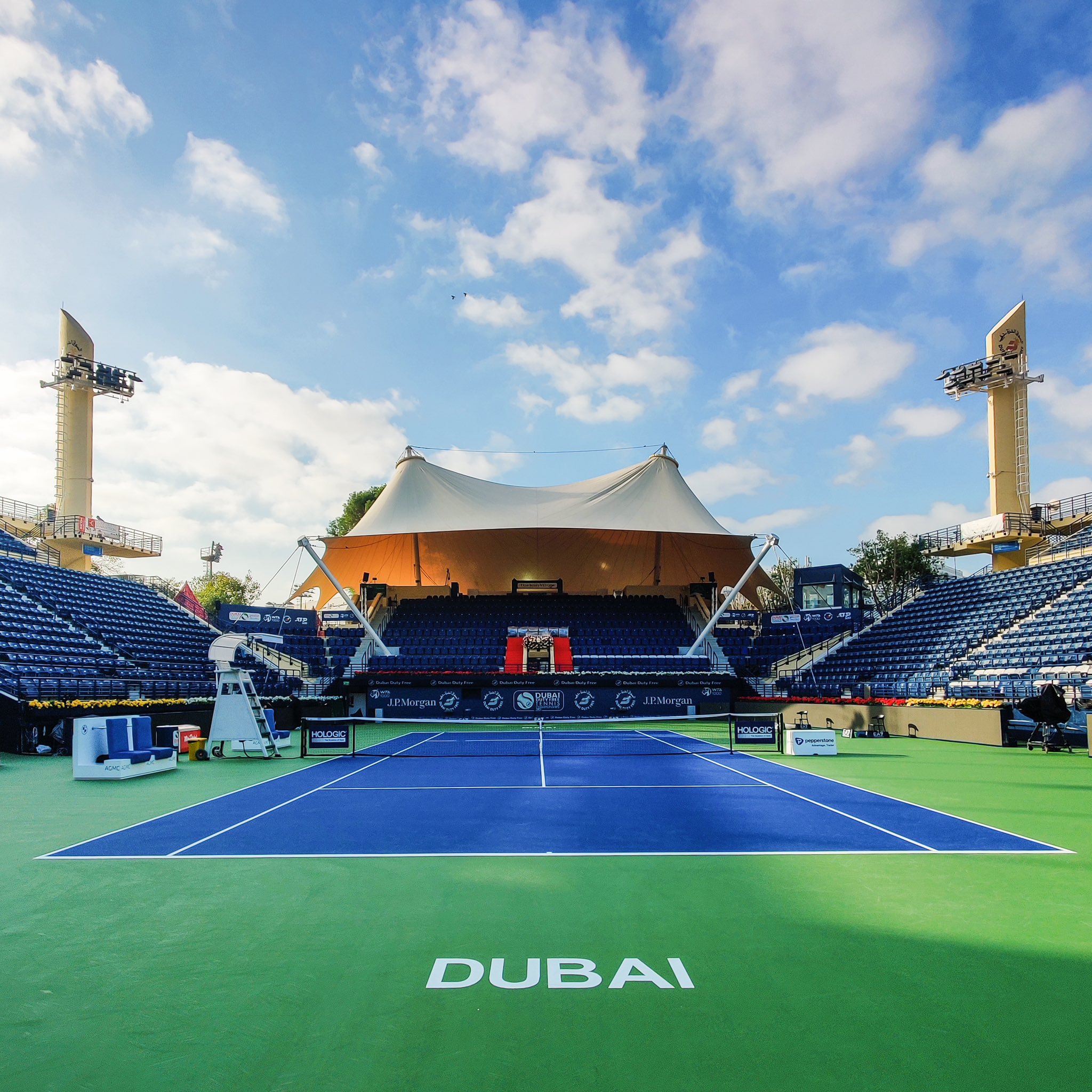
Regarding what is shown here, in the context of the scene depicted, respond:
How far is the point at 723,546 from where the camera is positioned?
4966 centimetres

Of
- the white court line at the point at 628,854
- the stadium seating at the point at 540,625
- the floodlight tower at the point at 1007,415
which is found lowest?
the white court line at the point at 628,854

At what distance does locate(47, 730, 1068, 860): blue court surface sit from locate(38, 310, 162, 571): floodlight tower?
37.3 meters

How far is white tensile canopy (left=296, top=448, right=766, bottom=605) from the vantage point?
145 feet

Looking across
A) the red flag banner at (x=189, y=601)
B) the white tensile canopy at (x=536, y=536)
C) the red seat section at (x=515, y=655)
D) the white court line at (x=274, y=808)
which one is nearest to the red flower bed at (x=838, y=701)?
the red seat section at (x=515, y=655)

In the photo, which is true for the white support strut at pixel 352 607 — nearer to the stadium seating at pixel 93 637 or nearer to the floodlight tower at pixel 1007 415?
the stadium seating at pixel 93 637

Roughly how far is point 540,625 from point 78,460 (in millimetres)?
29001

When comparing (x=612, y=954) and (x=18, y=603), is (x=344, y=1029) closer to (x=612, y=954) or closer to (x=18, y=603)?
(x=612, y=954)

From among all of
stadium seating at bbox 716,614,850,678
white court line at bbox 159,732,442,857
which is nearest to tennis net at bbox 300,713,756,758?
white court line at bbox 159,732,442,857

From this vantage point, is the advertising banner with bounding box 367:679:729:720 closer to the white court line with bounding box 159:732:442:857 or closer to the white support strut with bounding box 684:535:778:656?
the white support strut with bounding box 684:535:778:656

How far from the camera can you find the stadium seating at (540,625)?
131 ft

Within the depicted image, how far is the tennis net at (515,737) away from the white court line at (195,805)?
90 cm

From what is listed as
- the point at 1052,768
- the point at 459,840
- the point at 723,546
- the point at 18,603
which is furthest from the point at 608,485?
the point at 459,840

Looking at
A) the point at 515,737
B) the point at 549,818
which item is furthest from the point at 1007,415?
the point at 549,818

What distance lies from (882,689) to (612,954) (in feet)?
96.8
